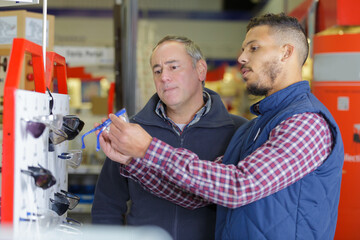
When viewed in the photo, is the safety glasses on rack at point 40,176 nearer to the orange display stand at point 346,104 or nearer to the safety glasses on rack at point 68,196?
the safety glasses on rack at point 68,196

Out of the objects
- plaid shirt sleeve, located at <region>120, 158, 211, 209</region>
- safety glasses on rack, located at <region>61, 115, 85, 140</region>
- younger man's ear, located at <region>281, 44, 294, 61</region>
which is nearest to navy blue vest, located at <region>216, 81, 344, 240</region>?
younger man's ear, located at <region>281, 44, 294, 61</region>

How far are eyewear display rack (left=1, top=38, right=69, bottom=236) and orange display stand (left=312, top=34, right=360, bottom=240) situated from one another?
2560 mm

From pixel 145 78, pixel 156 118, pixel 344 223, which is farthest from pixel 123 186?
pixel 145 78

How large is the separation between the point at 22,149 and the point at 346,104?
9.29 feet

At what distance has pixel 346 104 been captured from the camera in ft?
11.3

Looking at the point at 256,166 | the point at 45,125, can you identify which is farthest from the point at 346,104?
the point at 45,125

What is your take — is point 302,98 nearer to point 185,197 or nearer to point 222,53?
point 185,197

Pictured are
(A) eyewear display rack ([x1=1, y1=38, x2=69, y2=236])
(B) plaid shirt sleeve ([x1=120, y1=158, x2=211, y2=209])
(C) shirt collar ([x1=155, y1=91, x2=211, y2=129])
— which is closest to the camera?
(A) eyewear display rack ([x1=1, y1=38, x2=69, y2=236])

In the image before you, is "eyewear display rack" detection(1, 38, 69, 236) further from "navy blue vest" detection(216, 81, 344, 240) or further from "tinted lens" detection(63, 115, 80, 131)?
"navy blue vest" detection(216, 81, 344, 240)

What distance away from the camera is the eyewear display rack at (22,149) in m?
1.34

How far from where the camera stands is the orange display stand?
133 inches

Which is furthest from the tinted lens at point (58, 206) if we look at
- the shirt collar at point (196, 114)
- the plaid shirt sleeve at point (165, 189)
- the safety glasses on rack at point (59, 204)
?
the shirt collar at point (196, 114)

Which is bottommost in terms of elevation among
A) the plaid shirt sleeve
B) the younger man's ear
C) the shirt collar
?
the plaid shirt sleeve

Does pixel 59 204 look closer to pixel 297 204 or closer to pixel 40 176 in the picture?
pixel 40 176
